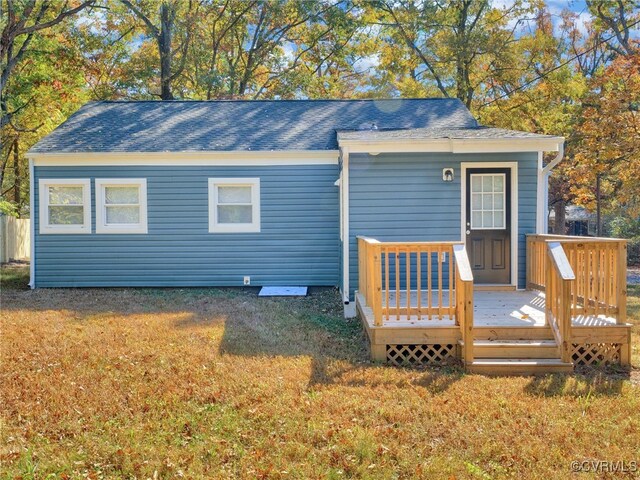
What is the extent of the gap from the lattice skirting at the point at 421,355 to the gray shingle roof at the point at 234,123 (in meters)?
5.22

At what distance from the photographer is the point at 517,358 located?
15.7 feet

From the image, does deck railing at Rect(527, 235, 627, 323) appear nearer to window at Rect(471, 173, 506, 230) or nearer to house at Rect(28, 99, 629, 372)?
house at Rect(28, 99, 629, 372)

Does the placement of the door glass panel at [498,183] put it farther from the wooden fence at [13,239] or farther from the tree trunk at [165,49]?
the wooden fence at [13,239]

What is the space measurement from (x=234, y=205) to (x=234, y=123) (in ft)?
7.18

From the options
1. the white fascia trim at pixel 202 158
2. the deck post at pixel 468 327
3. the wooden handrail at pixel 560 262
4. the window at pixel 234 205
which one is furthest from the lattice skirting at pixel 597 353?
the window at pixel 234 205

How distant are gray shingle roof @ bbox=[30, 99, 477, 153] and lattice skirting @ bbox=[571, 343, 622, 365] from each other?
578cm

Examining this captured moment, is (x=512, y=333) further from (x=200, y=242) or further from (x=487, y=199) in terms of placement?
(x=200, y=242)

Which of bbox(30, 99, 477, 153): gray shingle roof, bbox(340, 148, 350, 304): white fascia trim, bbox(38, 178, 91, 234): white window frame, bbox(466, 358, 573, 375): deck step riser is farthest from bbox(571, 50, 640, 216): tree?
bbox(38, 178, 91, 234): white window frame

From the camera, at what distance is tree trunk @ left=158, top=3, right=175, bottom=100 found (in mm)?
17203

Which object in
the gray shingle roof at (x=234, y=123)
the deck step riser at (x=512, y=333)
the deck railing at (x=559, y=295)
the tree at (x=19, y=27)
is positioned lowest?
the deck step riser at (x=512, y=333)

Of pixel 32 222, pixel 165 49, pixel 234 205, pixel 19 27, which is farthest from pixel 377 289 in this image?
pixel 165 49

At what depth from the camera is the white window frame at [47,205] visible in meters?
9.31

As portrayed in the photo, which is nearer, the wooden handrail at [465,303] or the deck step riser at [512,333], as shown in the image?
the wooden handrail at [465,303]

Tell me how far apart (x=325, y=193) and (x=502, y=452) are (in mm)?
6747
